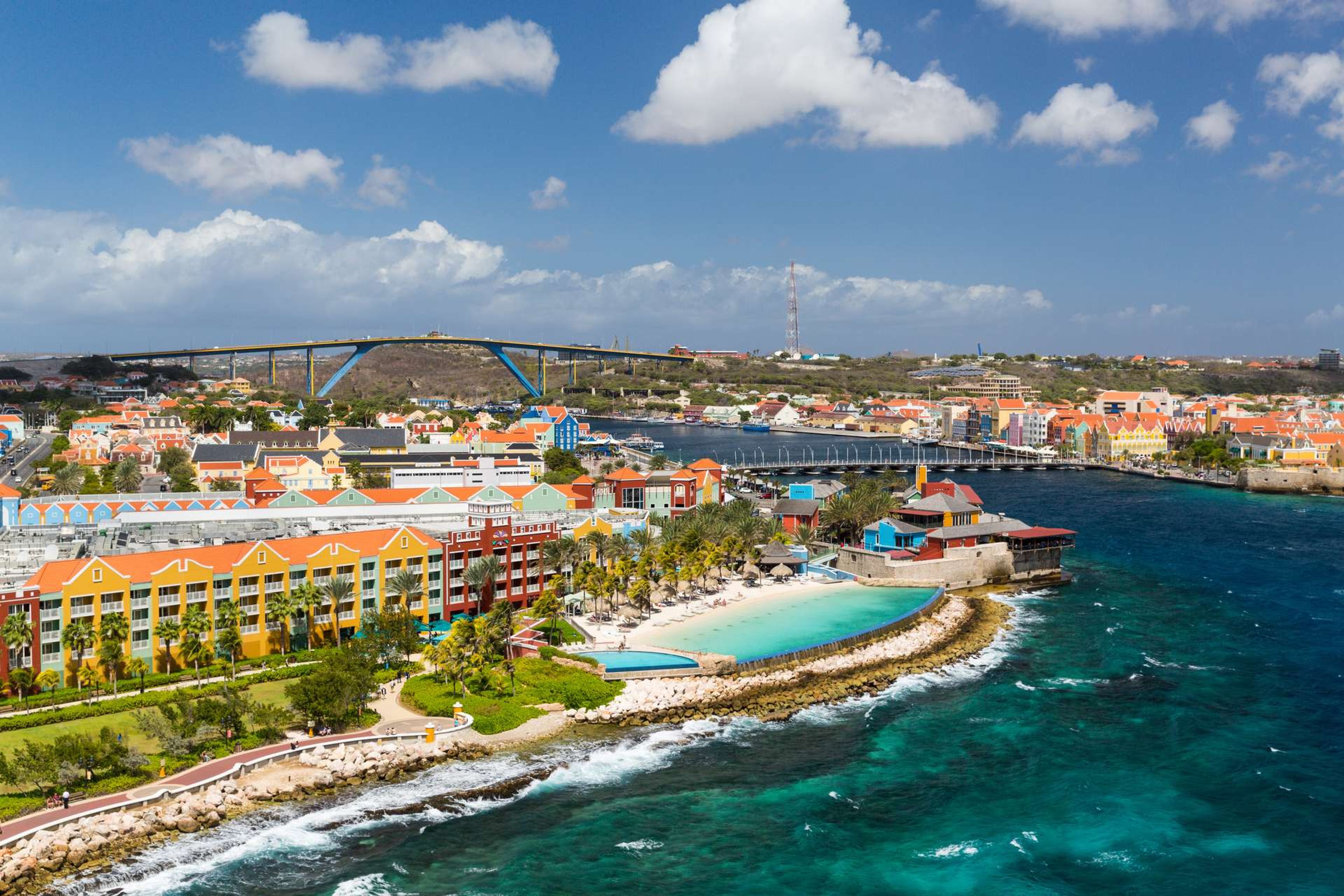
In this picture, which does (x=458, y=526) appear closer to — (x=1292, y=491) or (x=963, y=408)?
(x=1292, y=491)

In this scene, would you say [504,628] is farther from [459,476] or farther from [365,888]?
[459,476]

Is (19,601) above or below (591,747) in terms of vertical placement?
above

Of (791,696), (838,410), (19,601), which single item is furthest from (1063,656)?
(838,410)

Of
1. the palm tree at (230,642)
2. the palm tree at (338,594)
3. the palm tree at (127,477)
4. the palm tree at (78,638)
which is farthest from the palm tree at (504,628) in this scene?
the palm tree at (127,477)

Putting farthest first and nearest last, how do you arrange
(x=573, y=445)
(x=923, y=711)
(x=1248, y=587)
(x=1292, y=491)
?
1. (x=573, y=445)
2. (x=1292, y=491)
3. (x=1248, y=587)
4. (x=923, y=711)

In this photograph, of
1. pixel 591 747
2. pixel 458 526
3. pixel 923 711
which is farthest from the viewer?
pixel 458 526

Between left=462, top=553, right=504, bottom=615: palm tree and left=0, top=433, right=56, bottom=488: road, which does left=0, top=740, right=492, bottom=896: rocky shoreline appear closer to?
left=462, top=553, right=504, bottom=615: palm tree
